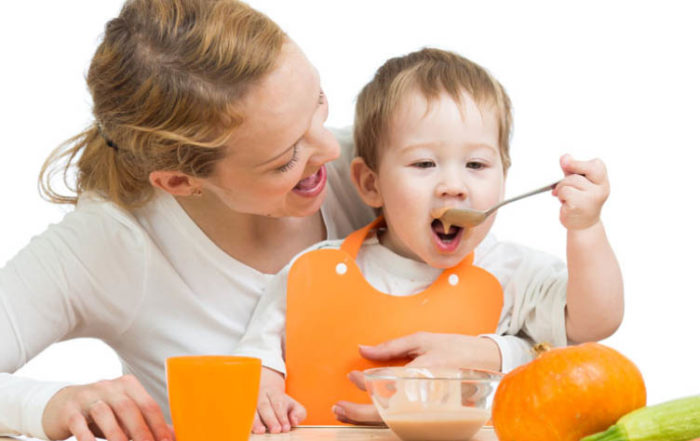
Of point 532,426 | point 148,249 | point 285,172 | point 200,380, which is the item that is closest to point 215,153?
point 285,172

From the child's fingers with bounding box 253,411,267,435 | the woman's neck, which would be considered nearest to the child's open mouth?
the woman's neck

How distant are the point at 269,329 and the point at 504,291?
432 millimetres

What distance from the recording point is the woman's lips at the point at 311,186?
1494 mm

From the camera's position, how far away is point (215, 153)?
4.51 ft

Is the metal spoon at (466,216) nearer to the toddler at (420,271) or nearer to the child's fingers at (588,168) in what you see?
the toddler at (420,271)

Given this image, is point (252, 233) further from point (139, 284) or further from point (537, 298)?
point (537, 298)

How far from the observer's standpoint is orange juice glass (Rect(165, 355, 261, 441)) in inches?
39.4

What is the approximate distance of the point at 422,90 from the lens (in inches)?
61.6

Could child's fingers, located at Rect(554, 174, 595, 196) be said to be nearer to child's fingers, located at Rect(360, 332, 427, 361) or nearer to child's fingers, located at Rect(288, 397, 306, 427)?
child's fingers, located at Rect(360, 332, 427, 361)

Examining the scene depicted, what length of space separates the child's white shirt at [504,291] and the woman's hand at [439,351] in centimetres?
4

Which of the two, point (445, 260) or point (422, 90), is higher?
point (422, 90)

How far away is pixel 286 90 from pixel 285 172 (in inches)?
5.3

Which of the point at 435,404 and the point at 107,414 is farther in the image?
the point at 107,414

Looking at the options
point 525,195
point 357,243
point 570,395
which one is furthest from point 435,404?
point 357,243
